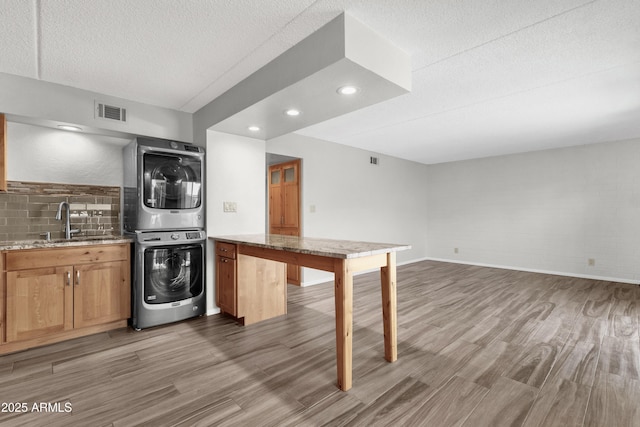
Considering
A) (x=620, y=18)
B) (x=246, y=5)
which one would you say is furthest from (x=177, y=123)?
(x=620, y=18)

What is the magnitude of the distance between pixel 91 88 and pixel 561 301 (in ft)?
19.6

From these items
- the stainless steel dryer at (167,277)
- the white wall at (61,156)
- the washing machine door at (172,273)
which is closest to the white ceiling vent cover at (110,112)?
the white wall at (61,156)

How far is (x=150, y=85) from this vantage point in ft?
9.14

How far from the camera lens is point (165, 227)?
2.99m

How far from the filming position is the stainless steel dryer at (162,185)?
9.41 ft

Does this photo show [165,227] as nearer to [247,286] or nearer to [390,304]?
[247,286]

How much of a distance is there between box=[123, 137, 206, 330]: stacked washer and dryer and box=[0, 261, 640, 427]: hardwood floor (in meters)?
0.25

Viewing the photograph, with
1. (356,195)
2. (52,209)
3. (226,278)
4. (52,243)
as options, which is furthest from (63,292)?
(356,195)

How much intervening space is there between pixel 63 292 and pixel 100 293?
0.89ft

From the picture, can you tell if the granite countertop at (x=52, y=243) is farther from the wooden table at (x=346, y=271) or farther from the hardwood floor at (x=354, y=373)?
the wooden table at (x=346, y=271)

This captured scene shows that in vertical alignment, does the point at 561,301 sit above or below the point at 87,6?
below

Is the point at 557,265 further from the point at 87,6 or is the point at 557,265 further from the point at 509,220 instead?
the point at 87,6

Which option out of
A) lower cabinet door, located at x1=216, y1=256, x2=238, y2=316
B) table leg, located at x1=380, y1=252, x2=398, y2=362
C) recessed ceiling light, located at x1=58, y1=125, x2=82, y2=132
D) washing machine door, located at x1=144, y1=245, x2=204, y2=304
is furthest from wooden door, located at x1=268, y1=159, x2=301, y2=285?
recessed ceiling light, located at x1=58, y1=125, x2=82, y2=132

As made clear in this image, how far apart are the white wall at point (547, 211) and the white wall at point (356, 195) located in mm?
775
